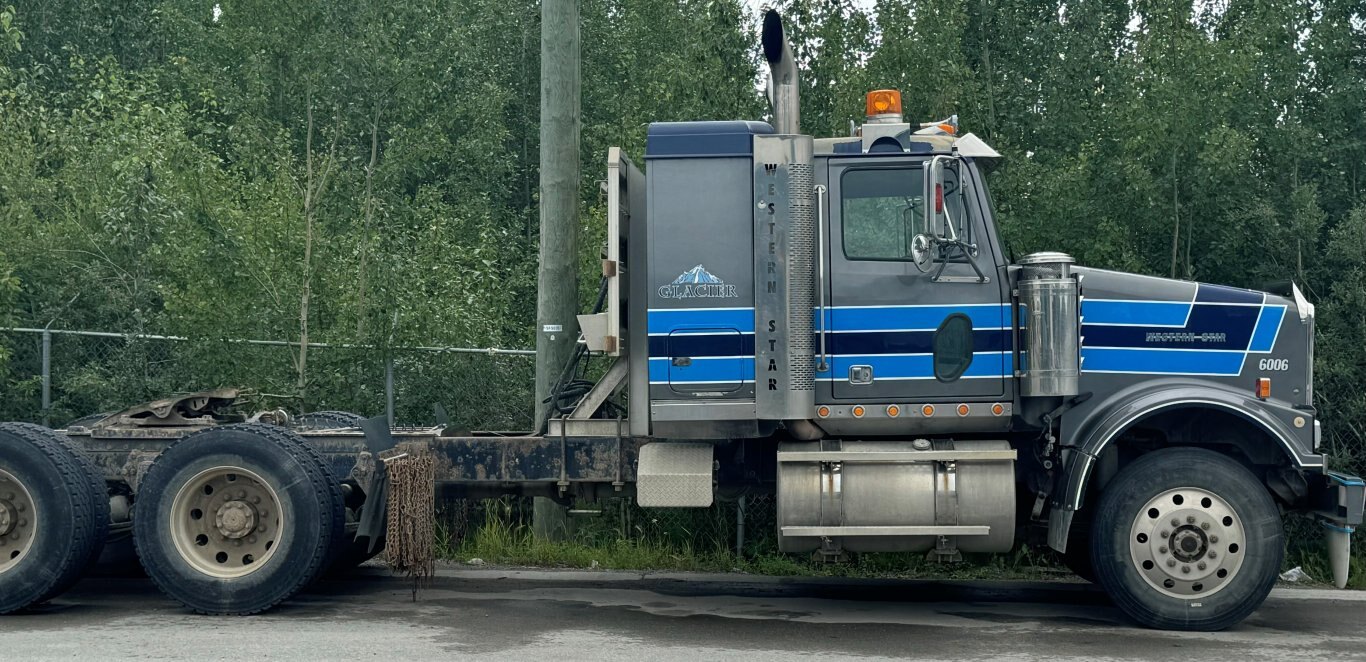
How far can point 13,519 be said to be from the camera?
8.45 m

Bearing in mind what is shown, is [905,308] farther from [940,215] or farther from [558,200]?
[558,200]

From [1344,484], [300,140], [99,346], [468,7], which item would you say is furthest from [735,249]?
[468,7]

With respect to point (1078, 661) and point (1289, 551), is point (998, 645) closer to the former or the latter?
point (1078, 661)

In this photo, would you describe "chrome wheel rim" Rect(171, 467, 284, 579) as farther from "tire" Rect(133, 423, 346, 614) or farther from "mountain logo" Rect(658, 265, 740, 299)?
"mountain logo" Rect(658, 265, 740, 299)

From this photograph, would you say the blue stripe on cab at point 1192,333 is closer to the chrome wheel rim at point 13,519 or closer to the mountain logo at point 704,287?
the mountain logo at point 704,287

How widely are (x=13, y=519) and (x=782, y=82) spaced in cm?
548

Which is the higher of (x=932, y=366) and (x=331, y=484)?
(x=932, y=366)

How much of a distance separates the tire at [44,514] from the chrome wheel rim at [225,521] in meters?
0.54

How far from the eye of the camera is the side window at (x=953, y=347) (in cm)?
823

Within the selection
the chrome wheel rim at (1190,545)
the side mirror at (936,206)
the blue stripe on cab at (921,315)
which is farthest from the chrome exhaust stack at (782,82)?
the chrome wheel rim at (1190,545)

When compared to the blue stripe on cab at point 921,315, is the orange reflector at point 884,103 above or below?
above

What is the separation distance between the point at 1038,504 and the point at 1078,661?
5.25 feet

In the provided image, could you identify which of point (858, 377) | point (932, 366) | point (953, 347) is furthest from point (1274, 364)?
point (858, 377)

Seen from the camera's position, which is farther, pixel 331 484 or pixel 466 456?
pixel 466 456
